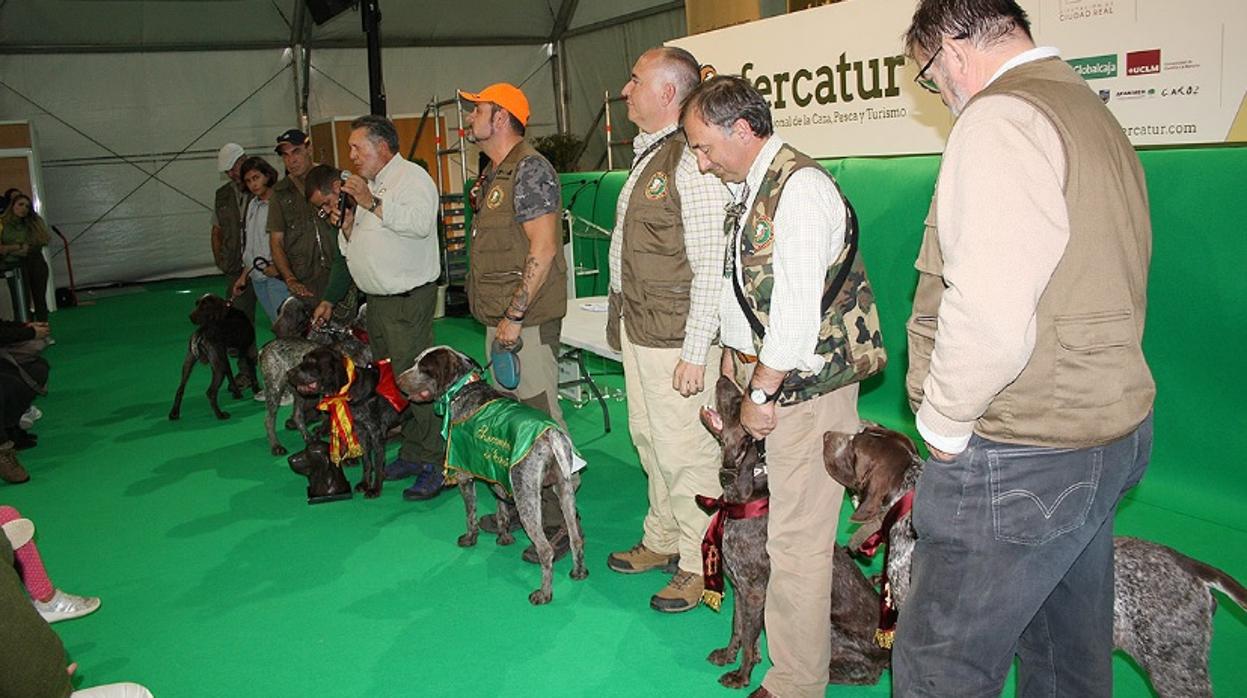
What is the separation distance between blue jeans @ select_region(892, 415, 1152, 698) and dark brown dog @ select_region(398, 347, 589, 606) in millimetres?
1997

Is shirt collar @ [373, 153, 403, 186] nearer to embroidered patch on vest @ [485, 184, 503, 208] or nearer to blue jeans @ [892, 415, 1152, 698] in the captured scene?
embroidered patch on vest @ [485, 184, 503, 208]

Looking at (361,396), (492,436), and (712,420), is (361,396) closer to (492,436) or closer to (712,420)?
(492,436)

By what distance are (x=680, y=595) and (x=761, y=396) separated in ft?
4.62

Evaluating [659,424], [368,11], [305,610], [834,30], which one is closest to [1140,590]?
[659,424]

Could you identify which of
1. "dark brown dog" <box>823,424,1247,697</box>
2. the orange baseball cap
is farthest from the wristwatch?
the orange baseball cap

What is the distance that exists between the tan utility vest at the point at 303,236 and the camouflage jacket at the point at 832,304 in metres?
4.80

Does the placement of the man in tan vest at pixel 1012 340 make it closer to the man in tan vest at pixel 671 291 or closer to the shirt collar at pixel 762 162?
the shirt collar at pixel 762 162

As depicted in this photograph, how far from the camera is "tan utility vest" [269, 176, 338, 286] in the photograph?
6738 mm

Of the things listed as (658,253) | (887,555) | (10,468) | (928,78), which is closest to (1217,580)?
(887,555)

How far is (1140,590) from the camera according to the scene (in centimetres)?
226

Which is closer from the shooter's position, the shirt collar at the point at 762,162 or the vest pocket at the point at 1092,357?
the vest pocket at the point at 1092,357

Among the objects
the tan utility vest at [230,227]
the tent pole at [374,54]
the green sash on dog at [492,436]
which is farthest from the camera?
the tent pole at [374,54]

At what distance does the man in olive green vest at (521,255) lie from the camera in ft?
12.9

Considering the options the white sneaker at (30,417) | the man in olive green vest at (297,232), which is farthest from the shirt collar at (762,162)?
the white sneaker at (30,417)
